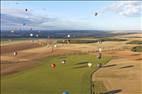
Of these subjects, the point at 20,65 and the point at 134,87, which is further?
the point at 20,65

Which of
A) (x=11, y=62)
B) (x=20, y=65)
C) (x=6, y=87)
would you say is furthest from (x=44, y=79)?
(x=11, y=62)

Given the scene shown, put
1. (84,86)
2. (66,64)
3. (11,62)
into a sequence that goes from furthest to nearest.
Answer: (11,62)
(66,64)
(84,86)

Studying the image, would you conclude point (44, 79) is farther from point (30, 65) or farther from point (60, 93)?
point (30, 65)

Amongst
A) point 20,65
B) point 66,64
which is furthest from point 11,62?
point 66,64

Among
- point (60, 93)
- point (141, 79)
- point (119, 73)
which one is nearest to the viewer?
point (60, 93)

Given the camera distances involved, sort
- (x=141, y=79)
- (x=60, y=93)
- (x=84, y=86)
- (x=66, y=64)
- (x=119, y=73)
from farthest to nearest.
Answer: (x=66, y=64) → (x=119, y=73) → (x=141, y=79) → (x=84, y=86) → (x=60, y=93)

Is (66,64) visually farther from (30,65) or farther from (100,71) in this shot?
(100,71)
